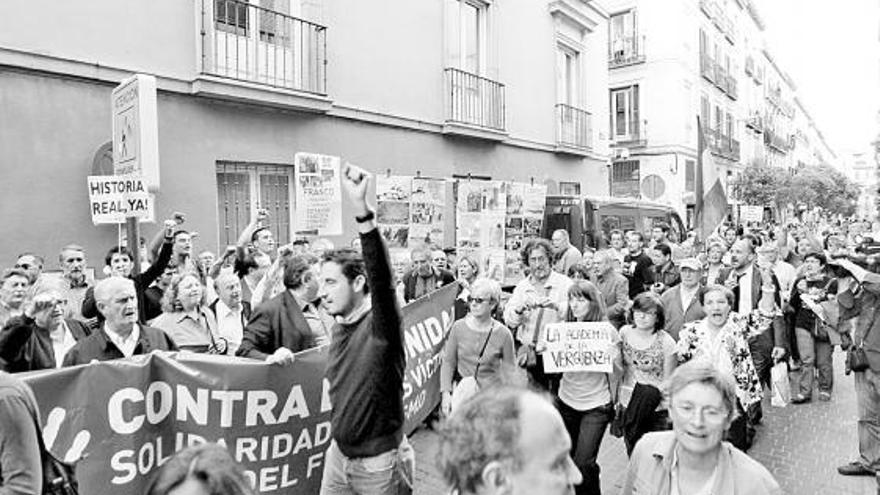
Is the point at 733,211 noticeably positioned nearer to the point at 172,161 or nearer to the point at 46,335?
the point at 172,161

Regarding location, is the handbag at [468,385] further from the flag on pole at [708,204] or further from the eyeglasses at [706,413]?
the flag on pole at [708,204]

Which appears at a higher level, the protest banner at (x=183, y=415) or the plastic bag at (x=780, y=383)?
the protest banner at (x=183, y=415)

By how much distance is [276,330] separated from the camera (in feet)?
14.5

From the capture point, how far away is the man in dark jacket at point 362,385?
10.6 ft

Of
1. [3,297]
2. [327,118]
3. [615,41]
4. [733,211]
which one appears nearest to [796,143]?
[733,211]

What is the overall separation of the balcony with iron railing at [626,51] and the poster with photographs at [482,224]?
22850 mm

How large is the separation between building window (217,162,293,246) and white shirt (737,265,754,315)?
6.42 m

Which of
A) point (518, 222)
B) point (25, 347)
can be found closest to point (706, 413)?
point (25, 347)

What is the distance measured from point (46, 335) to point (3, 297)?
0.79 m

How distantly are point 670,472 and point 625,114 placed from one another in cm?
3161

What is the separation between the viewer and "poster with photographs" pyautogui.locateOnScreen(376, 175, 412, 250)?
9875 millimetres

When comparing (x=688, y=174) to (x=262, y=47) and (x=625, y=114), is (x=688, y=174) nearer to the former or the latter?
(x=625, y=114)

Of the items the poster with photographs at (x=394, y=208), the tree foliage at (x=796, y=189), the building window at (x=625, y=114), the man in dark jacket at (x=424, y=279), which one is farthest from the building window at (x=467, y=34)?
the tree foliage at (x=796, y=189)

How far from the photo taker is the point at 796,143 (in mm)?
83750
